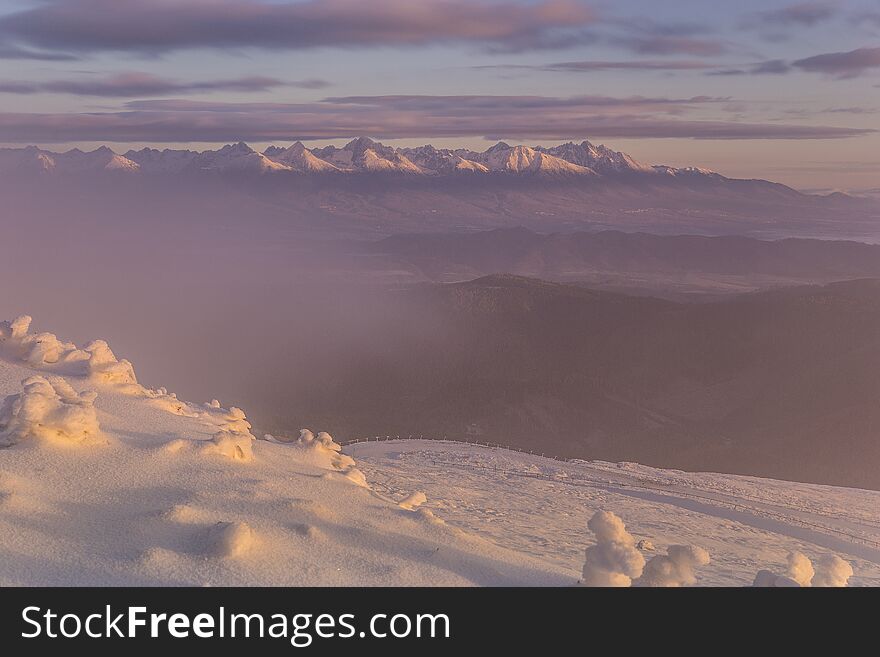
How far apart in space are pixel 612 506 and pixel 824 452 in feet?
385

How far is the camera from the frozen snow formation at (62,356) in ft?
94.1

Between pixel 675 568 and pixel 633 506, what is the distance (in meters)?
31.0

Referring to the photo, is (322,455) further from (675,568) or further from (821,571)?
(821,571)

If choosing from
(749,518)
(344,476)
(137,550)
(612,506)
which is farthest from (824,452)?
(137,550)

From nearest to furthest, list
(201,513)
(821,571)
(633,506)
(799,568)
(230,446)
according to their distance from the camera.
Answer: (201,513) → (799,568) → (821,571) → (230,446) → (633,506)

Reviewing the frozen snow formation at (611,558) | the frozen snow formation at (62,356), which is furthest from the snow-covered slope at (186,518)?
the frozen snow formation at (62,356)

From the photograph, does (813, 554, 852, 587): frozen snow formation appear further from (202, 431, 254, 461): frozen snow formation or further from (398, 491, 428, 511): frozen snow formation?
(202, 431, 254, 461): frozen snow formation

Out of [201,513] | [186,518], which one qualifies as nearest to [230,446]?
[201,513]

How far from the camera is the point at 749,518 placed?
50.3 metres

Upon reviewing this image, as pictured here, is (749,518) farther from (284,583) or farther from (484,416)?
(484,416)

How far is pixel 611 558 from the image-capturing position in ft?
55.7

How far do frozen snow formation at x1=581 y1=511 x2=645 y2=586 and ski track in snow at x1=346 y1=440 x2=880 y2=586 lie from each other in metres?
4.68

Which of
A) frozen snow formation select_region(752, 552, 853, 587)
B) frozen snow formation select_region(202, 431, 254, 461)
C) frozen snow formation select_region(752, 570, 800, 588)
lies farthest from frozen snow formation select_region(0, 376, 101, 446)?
frozen snow formation select_region(752, 552, 853, 587)
